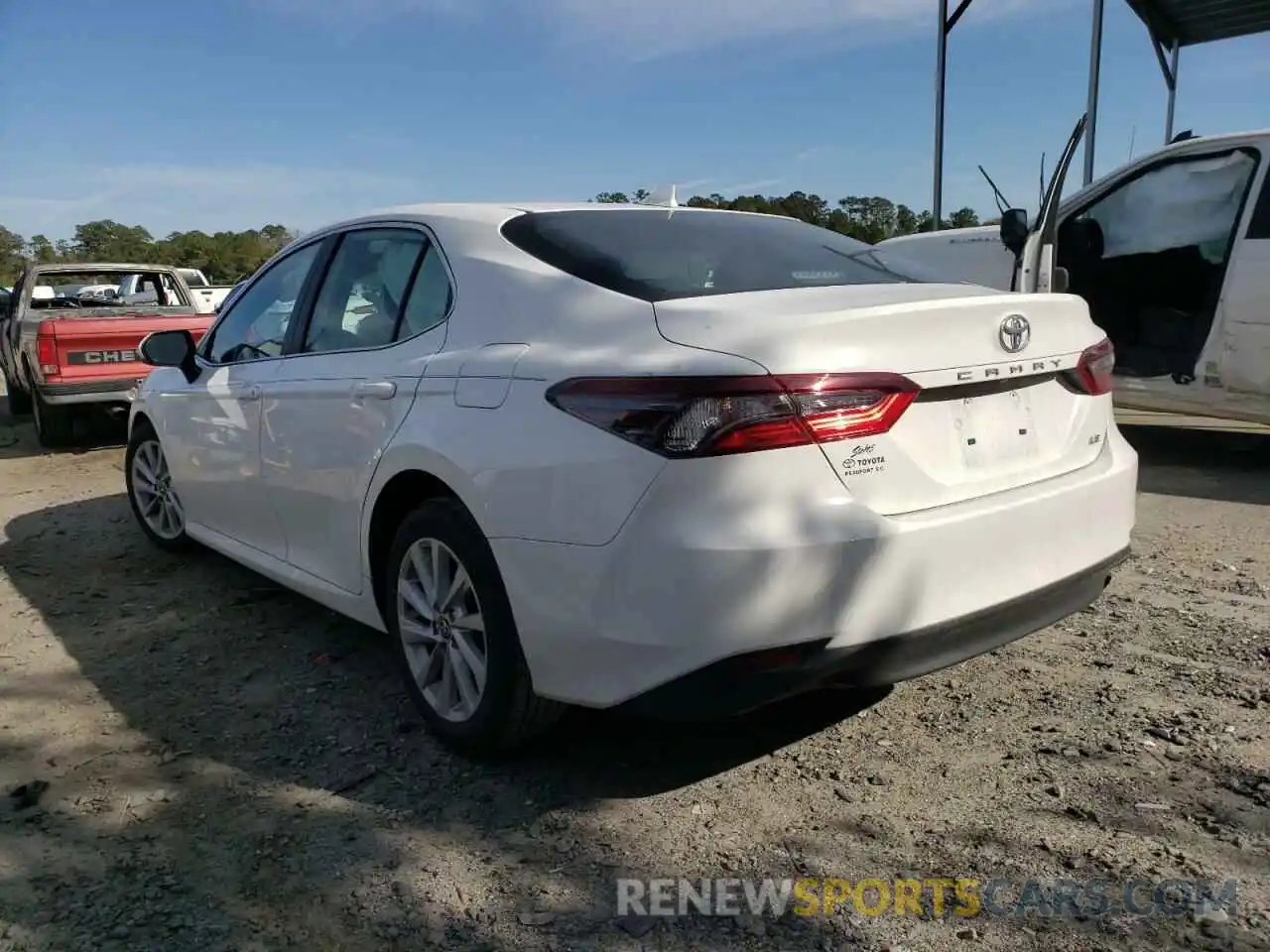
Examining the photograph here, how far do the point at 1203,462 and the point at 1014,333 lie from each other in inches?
195

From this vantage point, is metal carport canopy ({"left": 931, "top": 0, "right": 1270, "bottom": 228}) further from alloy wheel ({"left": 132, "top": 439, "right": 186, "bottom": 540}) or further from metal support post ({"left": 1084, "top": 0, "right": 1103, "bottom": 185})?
alloy wheel ({"left": 132, "top": 439, "right": 186, "bottom": 540})

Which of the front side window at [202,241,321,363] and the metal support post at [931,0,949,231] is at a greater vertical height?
the metal support post at [931,0,949,231]

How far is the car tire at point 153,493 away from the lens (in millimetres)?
5117

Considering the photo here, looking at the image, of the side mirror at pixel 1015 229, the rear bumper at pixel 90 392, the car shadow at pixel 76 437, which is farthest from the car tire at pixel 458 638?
the car shadow at pixel 76 437

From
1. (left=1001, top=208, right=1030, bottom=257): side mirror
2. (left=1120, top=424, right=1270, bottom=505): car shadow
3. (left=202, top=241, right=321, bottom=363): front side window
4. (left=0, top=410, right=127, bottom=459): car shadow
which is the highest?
(left=1001, top=208, right=1030, bottom=257): side mirror

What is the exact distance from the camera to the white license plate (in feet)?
8.48

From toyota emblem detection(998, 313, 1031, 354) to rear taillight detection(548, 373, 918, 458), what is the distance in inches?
18.5

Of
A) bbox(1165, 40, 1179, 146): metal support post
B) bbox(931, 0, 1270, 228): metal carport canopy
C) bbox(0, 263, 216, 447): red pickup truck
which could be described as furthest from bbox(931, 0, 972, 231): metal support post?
bbox(0, 263, 216, 447): red pickup truck

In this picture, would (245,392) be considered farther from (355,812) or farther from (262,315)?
(355,812)

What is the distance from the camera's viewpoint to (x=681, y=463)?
228 cm

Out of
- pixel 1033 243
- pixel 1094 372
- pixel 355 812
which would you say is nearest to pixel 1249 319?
pixel 1033 243

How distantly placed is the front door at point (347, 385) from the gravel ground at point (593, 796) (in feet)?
1.84

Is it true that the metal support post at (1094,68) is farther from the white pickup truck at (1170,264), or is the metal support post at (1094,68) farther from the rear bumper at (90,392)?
the rear bumper at (90,392)

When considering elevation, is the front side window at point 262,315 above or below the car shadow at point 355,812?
above
